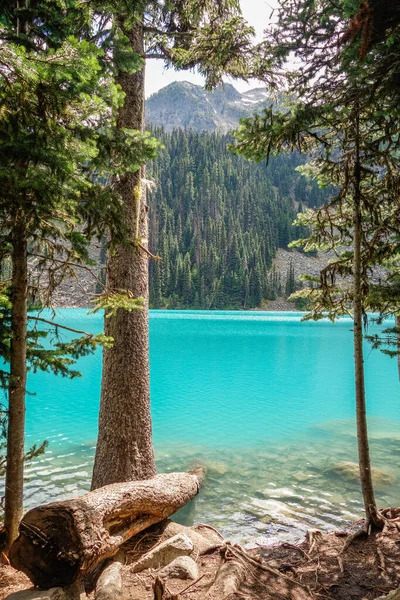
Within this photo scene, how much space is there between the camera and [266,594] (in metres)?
3.06

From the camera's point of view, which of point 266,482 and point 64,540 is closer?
point 64,540

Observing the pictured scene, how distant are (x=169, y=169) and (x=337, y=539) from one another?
151 m

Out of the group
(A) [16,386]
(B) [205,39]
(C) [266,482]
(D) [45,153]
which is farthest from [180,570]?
(B) [205,39]

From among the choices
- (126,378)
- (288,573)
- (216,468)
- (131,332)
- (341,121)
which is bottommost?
(216,468)

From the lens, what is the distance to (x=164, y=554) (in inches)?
157

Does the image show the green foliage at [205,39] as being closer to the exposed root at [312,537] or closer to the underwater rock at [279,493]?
the exposed root at [312,537]

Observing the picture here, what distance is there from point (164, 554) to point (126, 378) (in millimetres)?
2197

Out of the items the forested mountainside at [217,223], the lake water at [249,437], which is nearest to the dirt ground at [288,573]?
the lake water at [249,437]

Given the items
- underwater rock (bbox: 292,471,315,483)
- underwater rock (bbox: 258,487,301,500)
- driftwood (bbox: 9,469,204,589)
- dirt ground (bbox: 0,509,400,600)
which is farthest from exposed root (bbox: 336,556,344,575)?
underwater rock (bbox: 292,471,315,483)

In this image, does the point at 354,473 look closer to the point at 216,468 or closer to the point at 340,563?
the point at 216,468

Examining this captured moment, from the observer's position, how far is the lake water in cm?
629

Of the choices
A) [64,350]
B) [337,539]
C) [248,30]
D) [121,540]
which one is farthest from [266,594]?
[248,30]

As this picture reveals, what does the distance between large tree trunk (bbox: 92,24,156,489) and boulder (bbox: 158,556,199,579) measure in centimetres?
174

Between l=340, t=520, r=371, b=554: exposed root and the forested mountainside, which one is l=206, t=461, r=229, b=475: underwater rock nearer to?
l=340, t=520, r=371, b=554: exposed root
